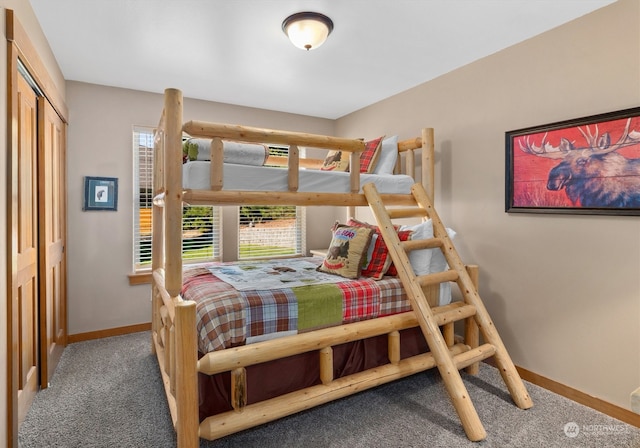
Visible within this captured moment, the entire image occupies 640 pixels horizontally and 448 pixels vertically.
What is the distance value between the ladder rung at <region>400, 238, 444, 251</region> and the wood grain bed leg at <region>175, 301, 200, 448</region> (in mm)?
1415

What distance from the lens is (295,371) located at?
6.94 ft

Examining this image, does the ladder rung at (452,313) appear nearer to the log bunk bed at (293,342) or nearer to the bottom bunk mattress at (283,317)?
the log bunk bed at (293,342)

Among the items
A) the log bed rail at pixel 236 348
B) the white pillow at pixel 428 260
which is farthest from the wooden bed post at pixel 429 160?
the log bed rail at pixel 236 348

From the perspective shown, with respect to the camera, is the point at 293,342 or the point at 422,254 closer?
the point at 293,342

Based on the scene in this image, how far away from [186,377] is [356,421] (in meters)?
1.05

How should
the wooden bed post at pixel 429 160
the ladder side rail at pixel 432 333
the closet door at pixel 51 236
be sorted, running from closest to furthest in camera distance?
the ladder side rail at pixel 432 333 < the closet door at pixel 51 236 < the wooden bed post at pixel 429 160

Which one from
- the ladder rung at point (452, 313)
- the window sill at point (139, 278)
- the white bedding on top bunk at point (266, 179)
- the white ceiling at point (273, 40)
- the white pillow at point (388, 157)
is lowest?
the ladder rung at point (452, 313)

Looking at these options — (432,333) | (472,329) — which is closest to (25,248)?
(432,333)

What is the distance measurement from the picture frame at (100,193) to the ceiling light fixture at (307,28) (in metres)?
2.33

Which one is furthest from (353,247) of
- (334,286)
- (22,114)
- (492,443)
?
(22,114)

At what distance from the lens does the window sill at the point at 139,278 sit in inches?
142

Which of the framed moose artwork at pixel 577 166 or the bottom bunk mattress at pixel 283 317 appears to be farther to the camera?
the framed moose artwork at pixel 577 166

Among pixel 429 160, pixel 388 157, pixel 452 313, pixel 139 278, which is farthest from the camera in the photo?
pixel 139 278

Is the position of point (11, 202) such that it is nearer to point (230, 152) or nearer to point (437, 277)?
point (230, 152)
